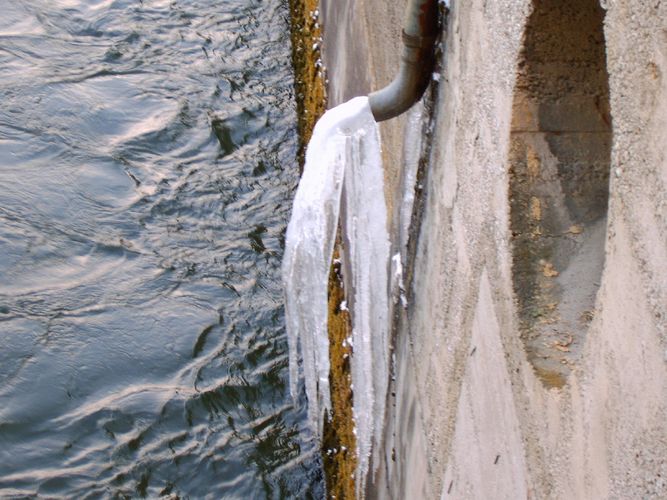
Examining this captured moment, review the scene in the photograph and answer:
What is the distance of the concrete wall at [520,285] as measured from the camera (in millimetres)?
1234

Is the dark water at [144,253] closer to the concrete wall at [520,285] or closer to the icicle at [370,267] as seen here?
the icicle at [370,267]

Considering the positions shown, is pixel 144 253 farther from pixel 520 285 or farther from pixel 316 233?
pixel 520 285

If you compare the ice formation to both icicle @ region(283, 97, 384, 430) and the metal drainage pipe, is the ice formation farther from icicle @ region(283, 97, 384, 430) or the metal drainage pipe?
the metal drainage pipe

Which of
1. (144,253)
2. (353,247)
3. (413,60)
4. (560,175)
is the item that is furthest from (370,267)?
(144,253)

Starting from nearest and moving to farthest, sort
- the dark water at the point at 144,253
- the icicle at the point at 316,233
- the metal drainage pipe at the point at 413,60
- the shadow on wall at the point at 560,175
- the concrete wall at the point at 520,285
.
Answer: the concrete wall at the point at 520,285, the shadow on wall at the point at 560,175, the metal drainage pipe at the point at 413,60, the icicle at the point at 316,233, the dark water at the point at 144,253

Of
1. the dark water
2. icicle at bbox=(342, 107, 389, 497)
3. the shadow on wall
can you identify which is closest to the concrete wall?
the shadow on wall

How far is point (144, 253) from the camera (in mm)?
5035

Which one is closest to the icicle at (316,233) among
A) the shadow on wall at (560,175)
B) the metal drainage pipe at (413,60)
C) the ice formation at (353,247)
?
the ice formation at (353,247)

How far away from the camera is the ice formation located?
9.56ft

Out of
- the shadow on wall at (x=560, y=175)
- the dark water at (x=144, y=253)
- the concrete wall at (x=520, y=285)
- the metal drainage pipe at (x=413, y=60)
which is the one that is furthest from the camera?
the dark water at (x=144, y=253)

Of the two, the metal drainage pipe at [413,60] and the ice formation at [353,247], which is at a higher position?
the metal drainage pipe at [413,60]

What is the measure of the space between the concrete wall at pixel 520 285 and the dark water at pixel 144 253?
4.83ft

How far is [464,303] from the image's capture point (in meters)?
2.13

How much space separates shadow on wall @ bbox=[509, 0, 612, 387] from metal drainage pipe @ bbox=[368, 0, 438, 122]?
Result: 2.11ft
